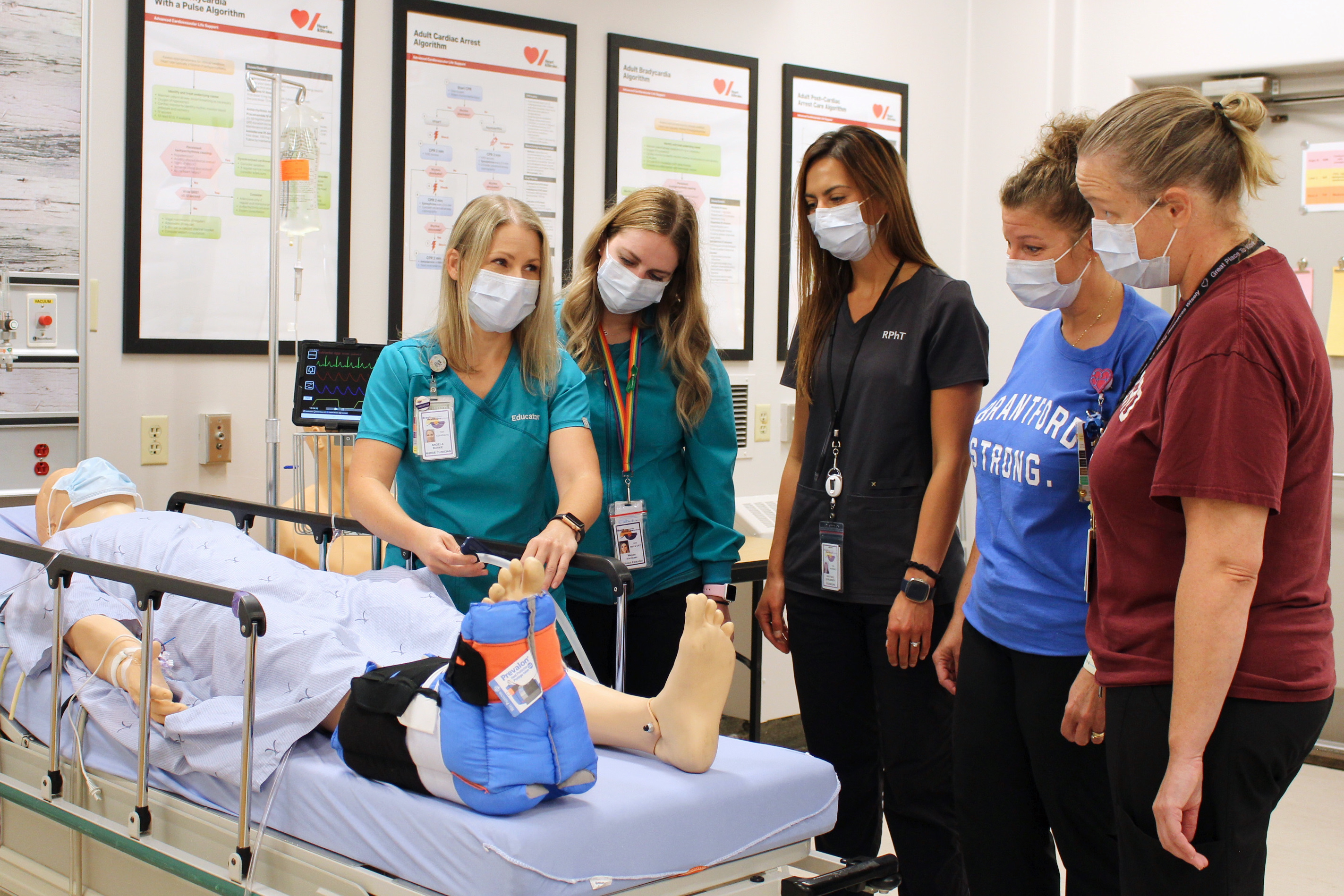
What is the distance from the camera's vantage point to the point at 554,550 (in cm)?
196

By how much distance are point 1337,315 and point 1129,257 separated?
2.99 metres

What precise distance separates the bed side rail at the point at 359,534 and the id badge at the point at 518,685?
0.51 meters

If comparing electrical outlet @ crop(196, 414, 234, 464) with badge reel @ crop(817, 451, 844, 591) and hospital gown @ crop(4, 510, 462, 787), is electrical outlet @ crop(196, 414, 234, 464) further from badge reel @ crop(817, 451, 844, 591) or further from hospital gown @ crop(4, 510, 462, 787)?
badge reel @ crop(817, 451, 844, 591)

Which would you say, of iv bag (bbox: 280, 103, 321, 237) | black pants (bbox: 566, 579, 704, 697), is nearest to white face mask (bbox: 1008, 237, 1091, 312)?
black pants (bbox: 566, 579, 704, 697)

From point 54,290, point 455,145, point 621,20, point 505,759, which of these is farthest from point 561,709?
point 621,20

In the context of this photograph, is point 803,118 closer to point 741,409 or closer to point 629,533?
point 741,409

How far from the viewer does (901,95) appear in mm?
4188

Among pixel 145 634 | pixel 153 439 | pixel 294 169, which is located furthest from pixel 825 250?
pixel 153 439

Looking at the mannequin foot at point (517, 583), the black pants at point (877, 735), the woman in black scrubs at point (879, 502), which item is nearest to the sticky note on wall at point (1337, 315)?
the woman in black scrubs at point (879, 502)

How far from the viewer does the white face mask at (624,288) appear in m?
2.19

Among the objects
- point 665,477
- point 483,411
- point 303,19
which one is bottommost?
point 665,477

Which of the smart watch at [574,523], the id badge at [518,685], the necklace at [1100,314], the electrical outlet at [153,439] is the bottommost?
the id badge at [518,685]

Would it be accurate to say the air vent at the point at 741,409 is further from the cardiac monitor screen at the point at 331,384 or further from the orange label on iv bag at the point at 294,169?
the orange label on iv bag at the point at 294,169

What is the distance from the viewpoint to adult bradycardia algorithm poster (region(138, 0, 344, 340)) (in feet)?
9.32
